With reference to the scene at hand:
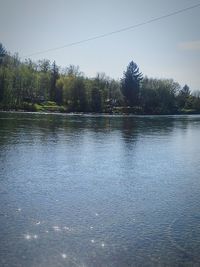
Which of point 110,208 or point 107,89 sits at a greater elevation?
point 107,89

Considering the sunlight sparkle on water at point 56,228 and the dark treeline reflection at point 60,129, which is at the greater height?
the dark treeline reflection at point 60,129

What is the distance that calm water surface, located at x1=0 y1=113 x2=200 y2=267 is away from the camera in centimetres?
1305

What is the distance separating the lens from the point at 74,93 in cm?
16125

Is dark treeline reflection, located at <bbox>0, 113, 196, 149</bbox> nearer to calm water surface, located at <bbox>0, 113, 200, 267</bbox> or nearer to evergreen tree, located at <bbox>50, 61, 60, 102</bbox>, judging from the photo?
calm water surface, located at <bbox>0, 113, 200, 267</bbox>

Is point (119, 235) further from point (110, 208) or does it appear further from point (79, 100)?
point (79, 100)

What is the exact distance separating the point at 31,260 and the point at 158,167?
67.4 feet

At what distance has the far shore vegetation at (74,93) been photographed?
155 meters

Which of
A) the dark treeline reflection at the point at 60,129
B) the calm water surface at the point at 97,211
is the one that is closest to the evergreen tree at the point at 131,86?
the dark treeline reflection at the point at 60,129

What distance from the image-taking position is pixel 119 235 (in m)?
14.9

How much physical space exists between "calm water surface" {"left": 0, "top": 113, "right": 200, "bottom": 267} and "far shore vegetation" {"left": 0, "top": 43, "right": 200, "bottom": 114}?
12124 centimetres

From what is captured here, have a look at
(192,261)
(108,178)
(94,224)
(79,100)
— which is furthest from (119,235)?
(79,100)

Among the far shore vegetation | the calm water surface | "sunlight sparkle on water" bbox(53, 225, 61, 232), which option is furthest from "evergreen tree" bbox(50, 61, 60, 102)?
"sunlight sparkle on water" bbox(53, 225, 61, 232)

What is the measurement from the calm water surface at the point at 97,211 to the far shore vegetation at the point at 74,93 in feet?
398

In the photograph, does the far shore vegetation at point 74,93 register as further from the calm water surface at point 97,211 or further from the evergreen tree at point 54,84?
the calm water surface at point 97,211
